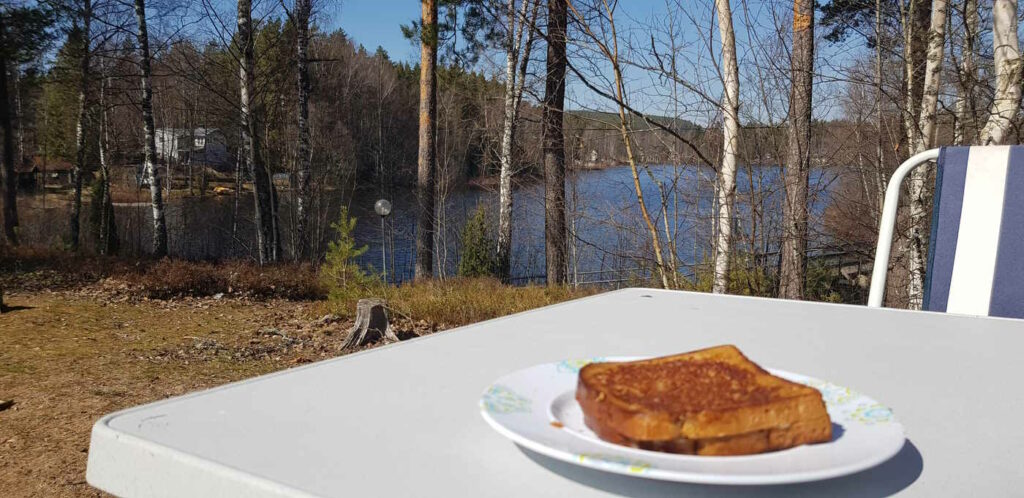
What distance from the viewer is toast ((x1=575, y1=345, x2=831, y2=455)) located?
1.43 ft

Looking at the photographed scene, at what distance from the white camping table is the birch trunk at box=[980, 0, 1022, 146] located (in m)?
3.72

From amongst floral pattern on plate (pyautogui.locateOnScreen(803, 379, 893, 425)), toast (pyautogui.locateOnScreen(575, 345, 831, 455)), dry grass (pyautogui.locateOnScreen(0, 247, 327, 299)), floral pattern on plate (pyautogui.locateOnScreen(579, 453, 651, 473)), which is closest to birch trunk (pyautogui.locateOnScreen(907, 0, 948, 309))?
floral pattern on plate (pyautogui.locateOnScreen(803, 379, 893, 425))

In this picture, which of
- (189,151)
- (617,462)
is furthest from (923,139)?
(189,151)

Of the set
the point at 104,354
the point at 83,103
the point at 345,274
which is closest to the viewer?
the point at 104,354

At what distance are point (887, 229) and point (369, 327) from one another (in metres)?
4.10

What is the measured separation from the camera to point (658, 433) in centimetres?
43

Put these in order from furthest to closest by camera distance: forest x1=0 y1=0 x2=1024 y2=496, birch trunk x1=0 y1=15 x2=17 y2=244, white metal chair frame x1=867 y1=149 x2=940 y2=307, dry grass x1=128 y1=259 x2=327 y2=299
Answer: birch trunk x1=0 y1=15 x2=17 y2=244, dry grass x1=128 y1=259 x2=327 y2=299, forest x1=0 y1=0 x2=1024 y2=496, white metal chair frame x1=867 y1=149 x2=940 y2=307

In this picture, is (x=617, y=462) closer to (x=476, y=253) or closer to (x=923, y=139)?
(x=923, y=139)

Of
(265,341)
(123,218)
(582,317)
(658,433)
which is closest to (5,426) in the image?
(265,341)

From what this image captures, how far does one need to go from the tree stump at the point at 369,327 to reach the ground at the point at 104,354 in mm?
164

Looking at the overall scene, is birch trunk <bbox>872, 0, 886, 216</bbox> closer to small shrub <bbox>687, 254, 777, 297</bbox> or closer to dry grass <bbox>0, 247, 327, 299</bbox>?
small shrub <bbox>687, 254, 777, 297</bbox>

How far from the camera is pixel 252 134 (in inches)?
374

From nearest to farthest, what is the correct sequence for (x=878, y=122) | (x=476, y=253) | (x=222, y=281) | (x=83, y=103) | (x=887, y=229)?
1. (x=887, y=229)
2. (x=878, y=122)
3. (x=222, y=281)
4. (x=476, y=253)
5. (x=83, y=103)

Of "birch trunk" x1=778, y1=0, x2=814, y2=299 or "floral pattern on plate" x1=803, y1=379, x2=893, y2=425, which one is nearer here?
"floral pattern on plate" x1=803, y1=379, x2=893, y2=425
